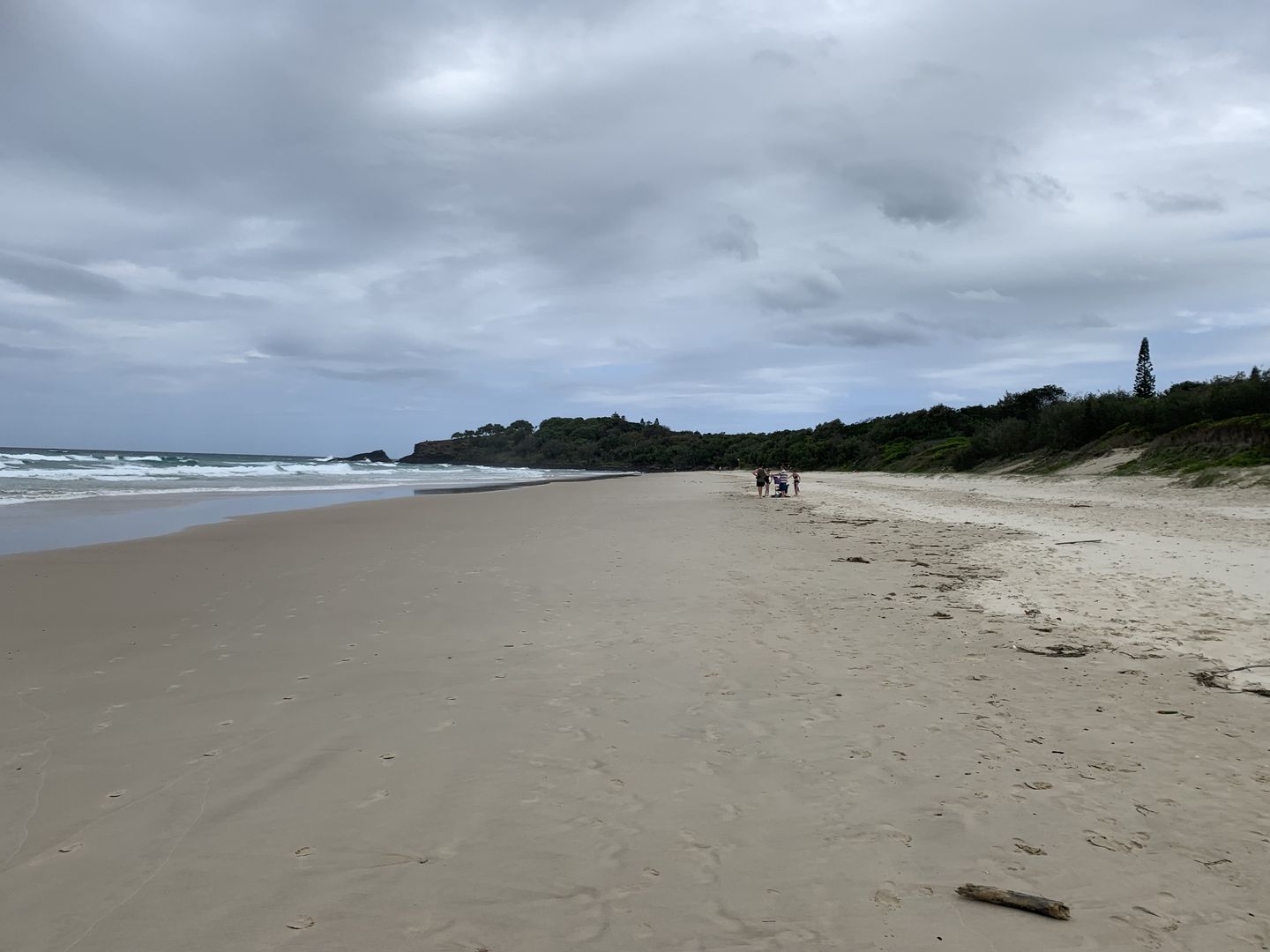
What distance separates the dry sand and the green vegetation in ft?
73.4

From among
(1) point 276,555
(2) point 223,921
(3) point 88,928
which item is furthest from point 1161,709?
(1) point 276,555

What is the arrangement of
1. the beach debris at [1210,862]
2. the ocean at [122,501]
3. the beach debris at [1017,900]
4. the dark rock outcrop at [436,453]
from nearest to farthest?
the beach debris at [1017,900], the beach debris at [1210,862], the ocean at [122,501], the dark rock outcrop at [436,453]

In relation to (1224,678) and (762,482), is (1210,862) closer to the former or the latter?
(1224,678)

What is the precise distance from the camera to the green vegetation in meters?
27.5

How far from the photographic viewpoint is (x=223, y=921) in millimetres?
2777

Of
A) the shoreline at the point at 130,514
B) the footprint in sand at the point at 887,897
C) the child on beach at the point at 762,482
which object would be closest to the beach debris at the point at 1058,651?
the footprint in sand at the point at 887,897

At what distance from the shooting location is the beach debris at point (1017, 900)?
277cm

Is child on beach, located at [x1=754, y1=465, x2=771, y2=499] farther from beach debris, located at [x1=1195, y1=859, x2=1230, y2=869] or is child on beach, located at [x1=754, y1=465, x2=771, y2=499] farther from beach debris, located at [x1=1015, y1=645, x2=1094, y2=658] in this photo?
beach debris, located at [x1=1195, y1=859, x2=1230, y2=869]

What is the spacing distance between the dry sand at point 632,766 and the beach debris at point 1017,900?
0.04 metres

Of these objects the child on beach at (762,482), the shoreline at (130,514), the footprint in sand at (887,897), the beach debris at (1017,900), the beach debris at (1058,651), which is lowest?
the footprint in sand at (887,897)

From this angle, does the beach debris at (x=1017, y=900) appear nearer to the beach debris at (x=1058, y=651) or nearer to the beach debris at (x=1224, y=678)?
the beach debris at (x=1224, y=678)

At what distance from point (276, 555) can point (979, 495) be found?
24.0 m

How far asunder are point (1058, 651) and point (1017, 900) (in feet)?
13.4

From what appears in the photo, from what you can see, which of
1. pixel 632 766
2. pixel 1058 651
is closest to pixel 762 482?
pixel 1058 651
